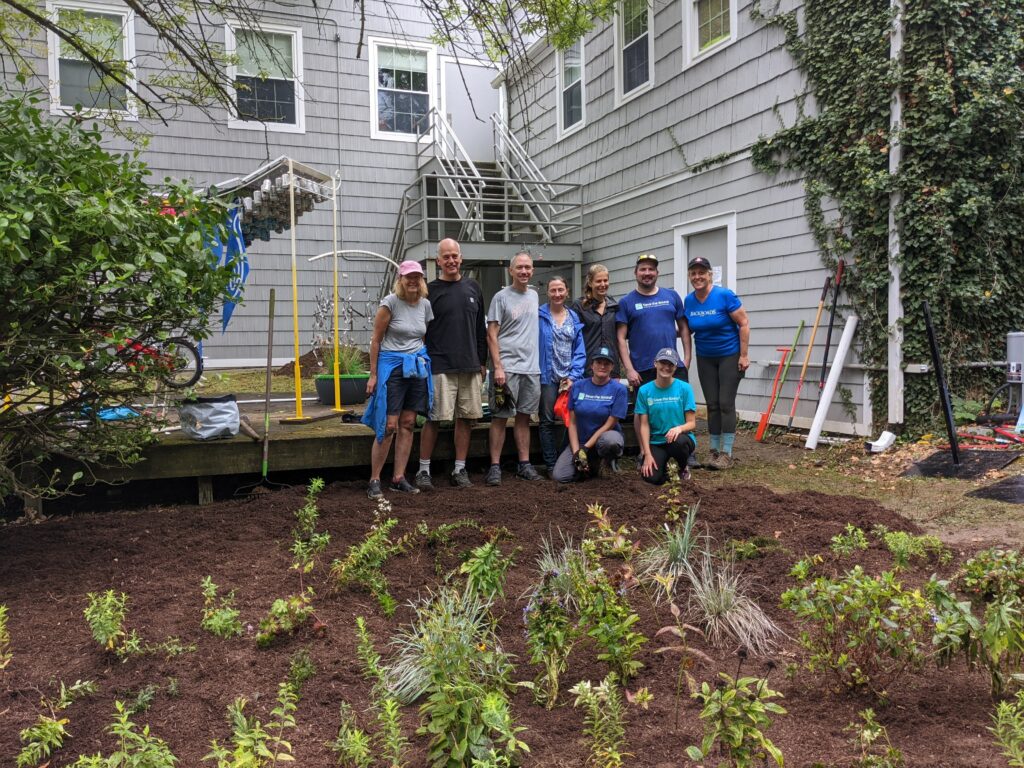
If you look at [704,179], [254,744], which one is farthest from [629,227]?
[254,744]

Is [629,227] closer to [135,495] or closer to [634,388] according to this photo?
[634,388]

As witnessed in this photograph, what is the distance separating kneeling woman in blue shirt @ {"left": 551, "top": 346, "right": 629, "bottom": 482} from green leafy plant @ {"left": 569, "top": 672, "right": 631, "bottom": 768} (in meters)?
3.40

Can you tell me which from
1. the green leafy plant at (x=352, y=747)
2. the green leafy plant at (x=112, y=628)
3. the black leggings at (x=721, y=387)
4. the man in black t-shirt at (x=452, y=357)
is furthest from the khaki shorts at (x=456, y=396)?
the green leafy plant at (x=352, y=747)

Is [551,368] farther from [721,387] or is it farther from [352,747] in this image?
[352,747]

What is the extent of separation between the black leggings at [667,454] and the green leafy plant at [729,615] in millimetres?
2330

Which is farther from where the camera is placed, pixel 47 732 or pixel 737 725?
pixel 47 732

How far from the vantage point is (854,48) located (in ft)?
23.2

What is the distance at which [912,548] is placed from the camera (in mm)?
3541

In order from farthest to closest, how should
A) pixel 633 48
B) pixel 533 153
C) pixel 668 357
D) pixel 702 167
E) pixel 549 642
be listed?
pixel 533 153 < pixel 633 48 < pixel 702 167 < pixel 668 357 < pixel 549 642

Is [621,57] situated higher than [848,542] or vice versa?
[621,57]

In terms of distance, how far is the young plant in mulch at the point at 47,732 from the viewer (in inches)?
82.7

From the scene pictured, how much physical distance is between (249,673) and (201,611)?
0.67 metres

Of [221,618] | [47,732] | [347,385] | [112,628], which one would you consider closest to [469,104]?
[347,385]

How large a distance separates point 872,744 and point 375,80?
1219 centimetres
